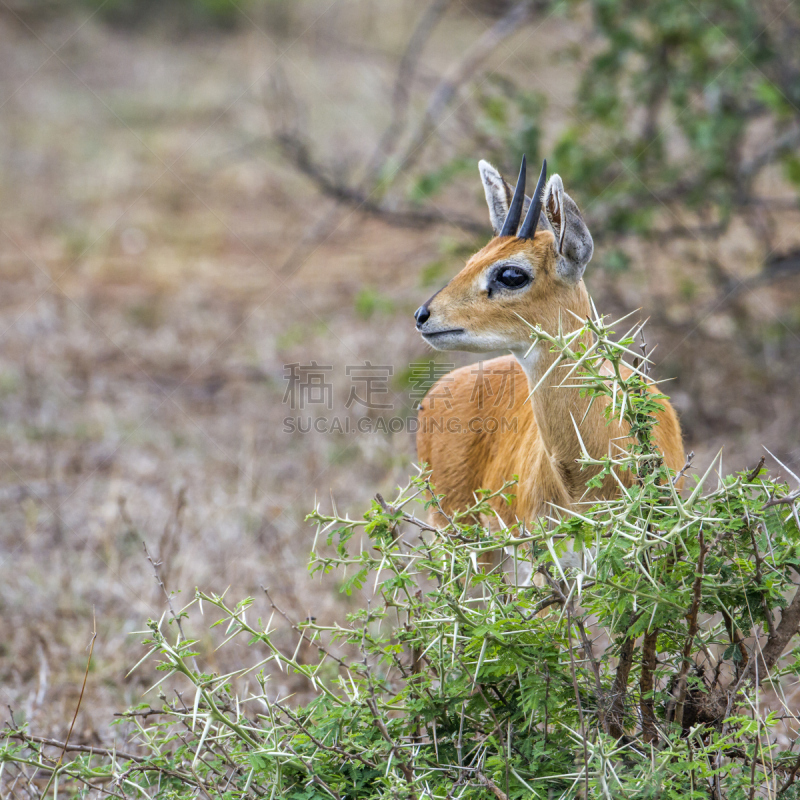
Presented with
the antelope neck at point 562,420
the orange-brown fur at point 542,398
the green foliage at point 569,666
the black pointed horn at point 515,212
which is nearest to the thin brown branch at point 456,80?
the black pointed horn at point 515,212

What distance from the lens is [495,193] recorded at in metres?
3.85

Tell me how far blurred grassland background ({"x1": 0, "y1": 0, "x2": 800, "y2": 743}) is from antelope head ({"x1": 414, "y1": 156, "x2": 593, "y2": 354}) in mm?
1604

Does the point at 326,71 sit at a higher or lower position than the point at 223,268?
higher

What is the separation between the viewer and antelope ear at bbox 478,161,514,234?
3.81m

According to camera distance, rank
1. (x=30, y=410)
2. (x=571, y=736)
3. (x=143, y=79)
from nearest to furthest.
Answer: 1. (x=571, y=736)
2. (x=30, y=410)
3. (x=143, y=79)

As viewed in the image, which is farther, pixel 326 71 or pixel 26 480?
pixel 326 71

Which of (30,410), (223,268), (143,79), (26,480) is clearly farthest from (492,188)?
(143,79)

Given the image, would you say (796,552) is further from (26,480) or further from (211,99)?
(211,99)

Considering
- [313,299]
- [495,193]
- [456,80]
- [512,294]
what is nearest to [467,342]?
[512,294]

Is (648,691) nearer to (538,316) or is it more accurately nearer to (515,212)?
(538,316)

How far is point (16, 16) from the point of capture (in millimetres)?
18000

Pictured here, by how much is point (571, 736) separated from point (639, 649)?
1.04 ft

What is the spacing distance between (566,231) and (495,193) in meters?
0.54

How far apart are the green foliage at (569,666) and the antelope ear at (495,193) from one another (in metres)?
1.65
